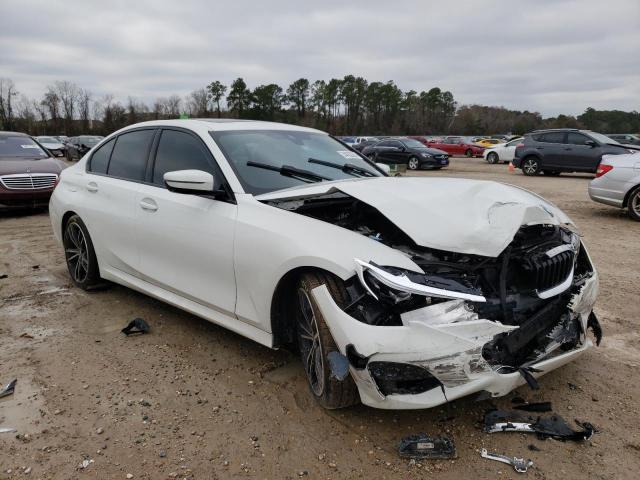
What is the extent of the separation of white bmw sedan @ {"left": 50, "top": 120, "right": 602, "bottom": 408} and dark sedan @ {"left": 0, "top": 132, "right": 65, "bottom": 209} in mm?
6512

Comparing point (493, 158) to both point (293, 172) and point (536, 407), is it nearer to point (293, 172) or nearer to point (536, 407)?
point (293, 172)

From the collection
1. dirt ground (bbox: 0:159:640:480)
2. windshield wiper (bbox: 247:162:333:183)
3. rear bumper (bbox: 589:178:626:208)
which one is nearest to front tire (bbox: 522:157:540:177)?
rear bumper (bbox: 589:178:626:208)

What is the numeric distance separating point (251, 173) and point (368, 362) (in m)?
1.62

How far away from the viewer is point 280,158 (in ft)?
11.7

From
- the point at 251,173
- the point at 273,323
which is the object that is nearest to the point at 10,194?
the point at 251,173

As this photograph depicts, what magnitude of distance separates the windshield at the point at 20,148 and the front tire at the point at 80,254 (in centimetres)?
644

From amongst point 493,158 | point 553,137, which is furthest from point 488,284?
point 493,158

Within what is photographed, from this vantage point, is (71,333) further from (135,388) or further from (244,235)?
(244,235)

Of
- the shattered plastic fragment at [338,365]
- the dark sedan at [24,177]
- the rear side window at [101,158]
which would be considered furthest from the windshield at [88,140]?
the shattered plastic fragment at [338,365]

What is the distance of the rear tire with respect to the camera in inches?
334

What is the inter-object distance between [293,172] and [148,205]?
115 cm

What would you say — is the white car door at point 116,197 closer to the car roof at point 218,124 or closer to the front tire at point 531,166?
the car roof at point 218,124

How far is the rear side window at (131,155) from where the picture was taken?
4.07m

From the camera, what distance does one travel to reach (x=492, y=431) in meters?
2.55
